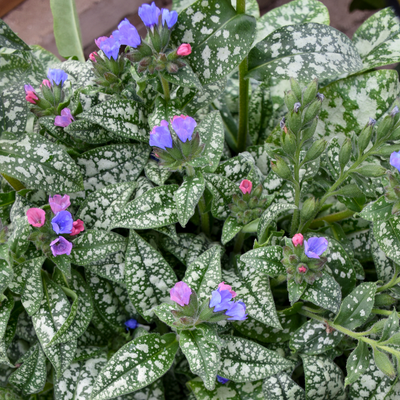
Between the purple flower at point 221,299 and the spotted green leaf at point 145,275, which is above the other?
the spotted green leaf at point 145,275

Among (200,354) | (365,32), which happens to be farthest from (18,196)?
(365,32)

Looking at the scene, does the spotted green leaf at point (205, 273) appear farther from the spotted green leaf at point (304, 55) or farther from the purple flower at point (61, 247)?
the spotted green leaf at point (304, 55)

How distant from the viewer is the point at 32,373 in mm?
788

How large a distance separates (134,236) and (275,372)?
313mm

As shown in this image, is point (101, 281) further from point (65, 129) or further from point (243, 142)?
point (243, 142)

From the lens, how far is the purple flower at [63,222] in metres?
0.69

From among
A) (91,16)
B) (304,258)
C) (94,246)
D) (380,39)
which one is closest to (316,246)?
(304,258)

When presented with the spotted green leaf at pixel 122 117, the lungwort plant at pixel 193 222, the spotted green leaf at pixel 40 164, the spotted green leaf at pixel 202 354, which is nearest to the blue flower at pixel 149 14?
the lungwort plant at pixel 193 222

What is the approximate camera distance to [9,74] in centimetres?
80

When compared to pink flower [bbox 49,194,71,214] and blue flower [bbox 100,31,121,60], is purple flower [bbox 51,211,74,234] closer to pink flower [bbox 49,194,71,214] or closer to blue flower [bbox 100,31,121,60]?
pink flower [bbox 49,194,71,214]

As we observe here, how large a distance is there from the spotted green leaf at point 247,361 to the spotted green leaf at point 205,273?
0.11 m

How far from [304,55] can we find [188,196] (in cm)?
35

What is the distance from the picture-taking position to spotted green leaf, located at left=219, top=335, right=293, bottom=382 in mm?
713

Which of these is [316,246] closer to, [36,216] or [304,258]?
[304,258]
